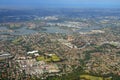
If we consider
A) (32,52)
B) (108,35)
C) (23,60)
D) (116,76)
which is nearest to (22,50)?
(32,52)

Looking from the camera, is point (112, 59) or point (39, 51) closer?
point (112, 59)

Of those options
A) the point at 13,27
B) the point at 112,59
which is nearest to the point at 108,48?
the point at 112,59

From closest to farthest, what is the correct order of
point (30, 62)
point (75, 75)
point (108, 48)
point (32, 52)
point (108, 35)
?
point (75, 75), point (30, 62), point (32, 52), point (108, 48), point (108, 35)

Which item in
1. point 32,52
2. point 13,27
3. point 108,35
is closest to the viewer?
point 32,52

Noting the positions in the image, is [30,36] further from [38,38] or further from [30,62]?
[30,62]

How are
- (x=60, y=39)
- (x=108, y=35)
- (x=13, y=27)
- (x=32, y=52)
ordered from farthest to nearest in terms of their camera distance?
(x=13, y=27), (x=108, y=35), (x=60, y=39), (x=32, y=52)

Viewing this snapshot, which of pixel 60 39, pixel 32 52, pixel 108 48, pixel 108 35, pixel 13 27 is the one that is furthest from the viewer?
pixel 13 27

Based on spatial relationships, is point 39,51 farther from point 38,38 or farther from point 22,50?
point 38,38

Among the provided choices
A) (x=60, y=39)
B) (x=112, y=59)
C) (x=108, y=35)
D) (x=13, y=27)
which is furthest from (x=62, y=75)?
(x=13, y=27)

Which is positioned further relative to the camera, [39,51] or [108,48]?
[108,48]
